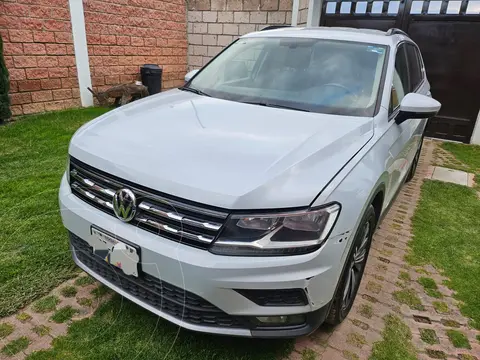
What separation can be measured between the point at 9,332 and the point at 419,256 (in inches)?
122

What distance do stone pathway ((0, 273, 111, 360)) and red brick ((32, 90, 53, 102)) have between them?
512cm

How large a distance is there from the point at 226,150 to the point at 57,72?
6171mm

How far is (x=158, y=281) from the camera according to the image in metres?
1.72

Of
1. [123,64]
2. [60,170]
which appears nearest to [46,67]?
[123,64]

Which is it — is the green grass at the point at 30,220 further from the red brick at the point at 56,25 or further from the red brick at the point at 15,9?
the red brick at the point at 56,25

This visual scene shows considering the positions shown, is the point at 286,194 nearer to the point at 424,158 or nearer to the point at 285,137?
the point at 285,137

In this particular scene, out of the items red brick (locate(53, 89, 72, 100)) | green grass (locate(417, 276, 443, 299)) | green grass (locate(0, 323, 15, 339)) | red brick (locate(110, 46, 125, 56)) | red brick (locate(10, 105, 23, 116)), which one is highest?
red brick (locate(110, 46, 125, 56))

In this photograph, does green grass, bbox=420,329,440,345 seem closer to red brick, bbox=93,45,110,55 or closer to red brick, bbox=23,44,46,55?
red brick, bbox=23,44,46,55

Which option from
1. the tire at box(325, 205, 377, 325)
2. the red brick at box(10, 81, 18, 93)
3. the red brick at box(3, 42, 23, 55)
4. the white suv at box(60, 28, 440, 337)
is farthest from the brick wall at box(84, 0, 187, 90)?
the tire at box(325, 205, 377, 325)

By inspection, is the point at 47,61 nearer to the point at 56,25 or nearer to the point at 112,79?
the point at 56,25

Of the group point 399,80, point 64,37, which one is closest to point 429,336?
point 399,80

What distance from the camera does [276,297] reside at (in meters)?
1.61

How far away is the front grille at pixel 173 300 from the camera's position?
5.46 feet

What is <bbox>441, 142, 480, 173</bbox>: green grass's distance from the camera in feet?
19.4
